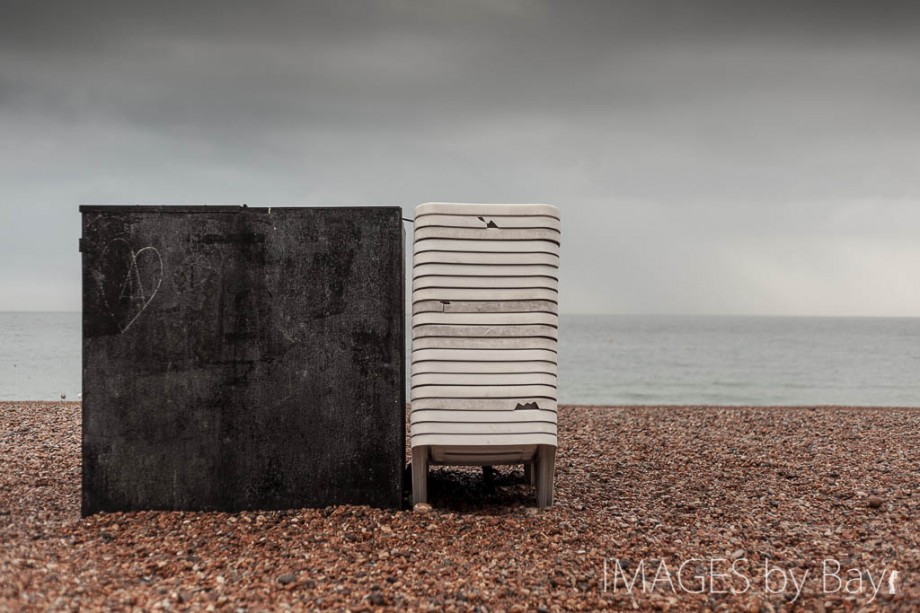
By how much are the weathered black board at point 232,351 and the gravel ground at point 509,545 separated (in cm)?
30

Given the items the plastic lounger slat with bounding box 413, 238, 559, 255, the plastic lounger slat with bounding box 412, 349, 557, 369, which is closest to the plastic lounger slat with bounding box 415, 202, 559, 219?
the plastic lounger slat with bounding box 413, 238, 559, 255

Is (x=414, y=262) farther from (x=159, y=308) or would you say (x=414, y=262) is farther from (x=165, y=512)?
(x=165, y=512)

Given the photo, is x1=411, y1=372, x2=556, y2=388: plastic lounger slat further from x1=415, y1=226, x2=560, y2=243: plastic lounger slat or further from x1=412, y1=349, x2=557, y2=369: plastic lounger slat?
x1=415, y1=226, x2=560, y2=243: plastic lounger slat

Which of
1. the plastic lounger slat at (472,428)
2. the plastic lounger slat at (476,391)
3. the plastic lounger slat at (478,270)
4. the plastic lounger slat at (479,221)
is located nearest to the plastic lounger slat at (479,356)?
the plastic lounger slat at (476,391)

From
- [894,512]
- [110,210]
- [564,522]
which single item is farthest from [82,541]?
[894,512]

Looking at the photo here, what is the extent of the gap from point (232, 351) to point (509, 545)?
2.20m

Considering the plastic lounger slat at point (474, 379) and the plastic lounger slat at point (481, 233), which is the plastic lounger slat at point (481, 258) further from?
the plastic lounger slat at point (474, 379)

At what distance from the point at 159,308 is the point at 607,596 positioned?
333cm

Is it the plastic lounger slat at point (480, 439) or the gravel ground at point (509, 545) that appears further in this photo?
the plastic lounger slat at point (480, 439)

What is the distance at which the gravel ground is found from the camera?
143 inches

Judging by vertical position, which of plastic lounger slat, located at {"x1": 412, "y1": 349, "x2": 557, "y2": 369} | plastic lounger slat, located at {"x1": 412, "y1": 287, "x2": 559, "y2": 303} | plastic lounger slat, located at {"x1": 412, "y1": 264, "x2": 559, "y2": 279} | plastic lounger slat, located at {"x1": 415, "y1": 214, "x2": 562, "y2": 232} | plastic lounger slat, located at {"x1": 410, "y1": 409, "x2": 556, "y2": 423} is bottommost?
plastic lounger slat, located at {"x1": 410, "y1": 409, "x2": 556, "y2": 423}

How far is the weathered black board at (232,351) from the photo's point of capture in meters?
4.81

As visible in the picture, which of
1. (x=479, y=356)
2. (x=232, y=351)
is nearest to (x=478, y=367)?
(x=479, y=356)

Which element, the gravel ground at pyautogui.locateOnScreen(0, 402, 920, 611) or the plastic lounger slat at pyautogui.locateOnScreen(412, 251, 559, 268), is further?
the plastic lounger slat at pyautogui.locateOnScreen(412, 251, 559, 268)
